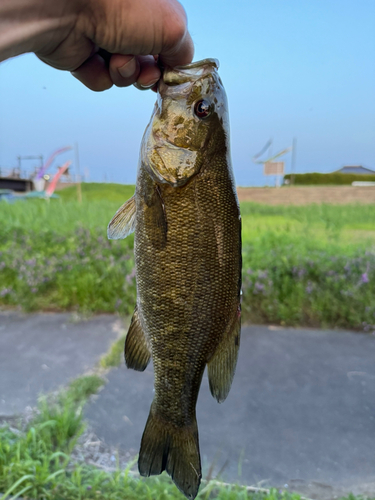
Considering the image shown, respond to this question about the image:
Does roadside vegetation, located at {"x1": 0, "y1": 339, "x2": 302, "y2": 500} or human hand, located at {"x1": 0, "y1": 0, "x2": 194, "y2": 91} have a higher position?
human hand, located at {"x1": 0, "y1": 0, "x2": 194, "y2": 91}

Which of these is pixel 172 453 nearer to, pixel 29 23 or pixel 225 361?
pixel 225 361

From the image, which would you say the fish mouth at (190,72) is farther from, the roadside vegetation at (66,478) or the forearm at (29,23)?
the roadside vegetation at (66,478)

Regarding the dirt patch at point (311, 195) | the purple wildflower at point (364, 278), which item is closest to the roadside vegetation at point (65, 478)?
the purple wildflower at point (364, 278)

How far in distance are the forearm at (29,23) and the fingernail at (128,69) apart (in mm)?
185

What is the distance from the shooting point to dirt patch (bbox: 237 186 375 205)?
461 centimetres

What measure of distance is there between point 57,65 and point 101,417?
2121 mm

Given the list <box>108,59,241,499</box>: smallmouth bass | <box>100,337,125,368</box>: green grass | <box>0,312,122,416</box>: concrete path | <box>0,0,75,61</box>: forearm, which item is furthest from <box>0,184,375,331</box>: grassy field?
<box>0,0,75,61</box>: forearm

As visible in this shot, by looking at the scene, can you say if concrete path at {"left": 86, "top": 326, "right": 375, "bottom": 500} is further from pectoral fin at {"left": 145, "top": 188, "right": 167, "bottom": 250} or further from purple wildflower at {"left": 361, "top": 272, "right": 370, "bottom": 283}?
Answer: pectoral fin at {"left": 145, "top": 188, "right": 167, "bottom": 250}

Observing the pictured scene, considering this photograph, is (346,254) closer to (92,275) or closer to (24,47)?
(92,275)

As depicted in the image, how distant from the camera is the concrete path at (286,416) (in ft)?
7.27

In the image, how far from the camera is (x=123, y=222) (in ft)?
3.73

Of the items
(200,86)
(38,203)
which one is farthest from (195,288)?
(38,203)

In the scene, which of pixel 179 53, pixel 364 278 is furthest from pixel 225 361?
pixel 364 278

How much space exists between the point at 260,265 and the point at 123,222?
2891 millimetres
